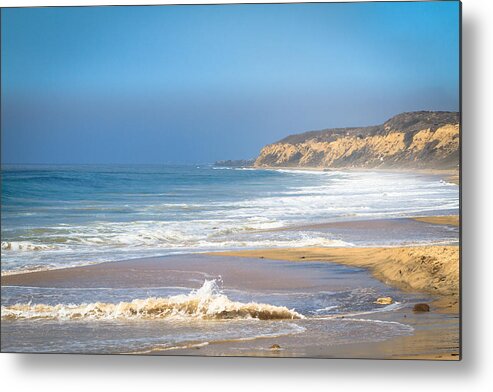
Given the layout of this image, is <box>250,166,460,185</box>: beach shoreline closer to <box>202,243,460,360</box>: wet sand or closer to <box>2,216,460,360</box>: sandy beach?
<box>2,216,460,360</box>: sandy beach

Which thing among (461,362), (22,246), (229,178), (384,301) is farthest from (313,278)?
(22,246)

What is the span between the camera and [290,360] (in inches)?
170

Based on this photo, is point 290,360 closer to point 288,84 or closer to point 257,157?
point 257,157

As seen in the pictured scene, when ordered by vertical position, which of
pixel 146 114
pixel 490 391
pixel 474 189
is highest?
pixel 146 114

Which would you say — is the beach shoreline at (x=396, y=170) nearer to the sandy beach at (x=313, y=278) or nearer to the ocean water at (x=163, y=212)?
the ocean water at (x=163, y=212)

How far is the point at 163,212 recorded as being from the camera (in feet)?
14.7

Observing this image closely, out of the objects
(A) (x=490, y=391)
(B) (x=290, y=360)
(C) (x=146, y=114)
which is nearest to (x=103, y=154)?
(C) (x=146, y=114)

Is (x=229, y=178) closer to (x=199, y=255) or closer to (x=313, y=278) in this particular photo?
(x=199, y=255)

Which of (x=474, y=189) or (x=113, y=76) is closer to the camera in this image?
(x=474, y=189)

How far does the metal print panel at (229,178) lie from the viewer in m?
4.28

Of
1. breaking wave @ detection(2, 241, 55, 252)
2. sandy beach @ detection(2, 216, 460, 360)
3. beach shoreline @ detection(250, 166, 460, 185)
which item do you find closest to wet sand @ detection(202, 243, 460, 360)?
sandy beach @ detection(2, 216, 460, 360)

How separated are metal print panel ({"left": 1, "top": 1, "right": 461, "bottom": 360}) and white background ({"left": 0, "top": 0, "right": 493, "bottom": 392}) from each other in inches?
3.4

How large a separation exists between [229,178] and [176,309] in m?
0.69

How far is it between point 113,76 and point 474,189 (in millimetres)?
1824
